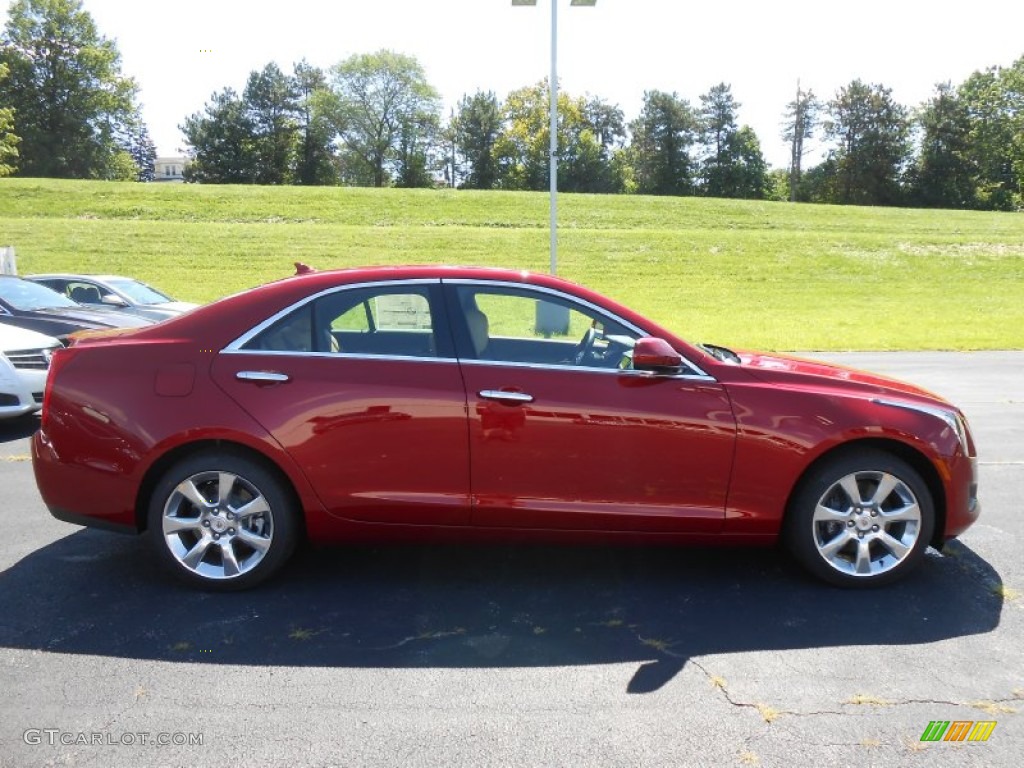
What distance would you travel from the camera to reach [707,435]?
4020mm

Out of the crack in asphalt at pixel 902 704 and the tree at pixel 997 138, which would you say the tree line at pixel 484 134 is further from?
the crack in asphalt at pixel 902 704

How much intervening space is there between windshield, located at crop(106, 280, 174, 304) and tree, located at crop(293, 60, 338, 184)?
7347cm

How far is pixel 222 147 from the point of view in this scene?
261ft

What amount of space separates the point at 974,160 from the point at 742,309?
65392mm

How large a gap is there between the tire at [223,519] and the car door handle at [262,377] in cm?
39

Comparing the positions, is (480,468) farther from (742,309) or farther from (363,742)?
(742,309)

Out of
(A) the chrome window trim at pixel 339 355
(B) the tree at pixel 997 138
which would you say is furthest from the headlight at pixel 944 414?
(B) the tree at pixel 997 138

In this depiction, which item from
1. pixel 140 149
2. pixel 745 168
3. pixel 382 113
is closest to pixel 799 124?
pixel 745 168

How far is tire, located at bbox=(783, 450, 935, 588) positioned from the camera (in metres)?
4.11

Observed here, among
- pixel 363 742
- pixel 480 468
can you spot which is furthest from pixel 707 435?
pixel 363 742

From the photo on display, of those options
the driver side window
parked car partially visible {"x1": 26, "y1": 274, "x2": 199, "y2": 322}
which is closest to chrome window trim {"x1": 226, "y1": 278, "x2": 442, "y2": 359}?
the driver side window

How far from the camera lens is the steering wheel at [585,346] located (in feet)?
13.7

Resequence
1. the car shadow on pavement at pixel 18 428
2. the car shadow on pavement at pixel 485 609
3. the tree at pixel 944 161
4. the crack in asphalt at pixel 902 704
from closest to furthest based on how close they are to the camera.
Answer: the crack in asphalt at pixel 902 704, the car shadow on pavement at pixel 485 609, the car shadow on pavement at pixel 18 428, the tree at pixel 944 161

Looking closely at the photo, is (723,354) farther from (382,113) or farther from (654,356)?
(382,113)
